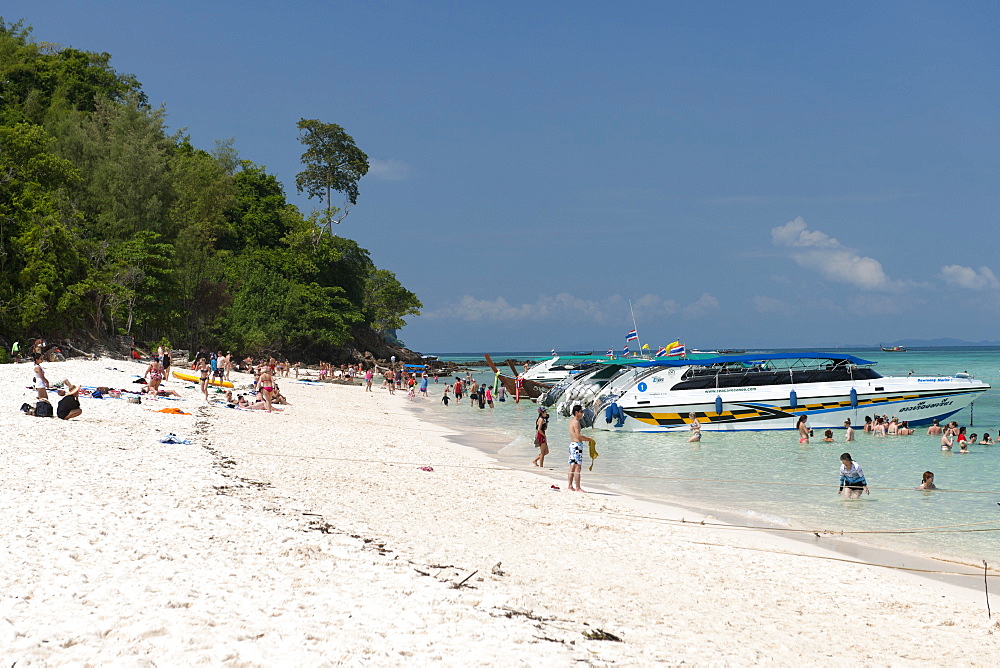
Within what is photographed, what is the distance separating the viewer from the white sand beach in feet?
18.7

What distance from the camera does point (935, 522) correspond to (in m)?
13.8

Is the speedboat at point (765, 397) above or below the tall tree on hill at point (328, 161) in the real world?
below

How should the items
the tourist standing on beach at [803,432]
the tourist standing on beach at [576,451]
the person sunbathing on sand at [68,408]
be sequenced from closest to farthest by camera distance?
the tourist standing on beach at [576,451], the person sunbathing on sand at [68,408], the tourist standing on beach at [803,432]

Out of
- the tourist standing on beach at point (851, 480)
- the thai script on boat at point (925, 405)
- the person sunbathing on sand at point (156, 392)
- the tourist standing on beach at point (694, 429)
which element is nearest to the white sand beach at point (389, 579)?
the tourist standing on beach at point (851, 480)

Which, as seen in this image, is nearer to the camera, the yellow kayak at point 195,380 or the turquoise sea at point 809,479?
the turquoise sea at point 809,479

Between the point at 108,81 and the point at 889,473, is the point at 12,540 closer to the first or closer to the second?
the point at 889,473

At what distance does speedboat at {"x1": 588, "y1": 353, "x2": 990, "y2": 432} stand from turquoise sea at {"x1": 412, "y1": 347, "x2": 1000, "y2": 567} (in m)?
0.59

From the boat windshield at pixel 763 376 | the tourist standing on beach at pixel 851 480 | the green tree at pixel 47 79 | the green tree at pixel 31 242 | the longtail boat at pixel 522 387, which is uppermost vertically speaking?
the green tree at pixel 47 79

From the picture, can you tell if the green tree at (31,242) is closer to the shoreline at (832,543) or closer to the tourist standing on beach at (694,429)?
the shoreline at (832,543)

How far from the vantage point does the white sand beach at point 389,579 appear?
18.7 feet

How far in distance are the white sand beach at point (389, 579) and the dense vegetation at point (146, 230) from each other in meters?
27.4

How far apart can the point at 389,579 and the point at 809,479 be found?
14.0 metres

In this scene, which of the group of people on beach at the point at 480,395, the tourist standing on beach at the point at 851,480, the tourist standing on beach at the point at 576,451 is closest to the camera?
the tourist standing on beach at the point at 576,451

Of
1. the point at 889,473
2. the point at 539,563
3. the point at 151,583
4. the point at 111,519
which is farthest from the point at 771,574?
the point at 889,473
